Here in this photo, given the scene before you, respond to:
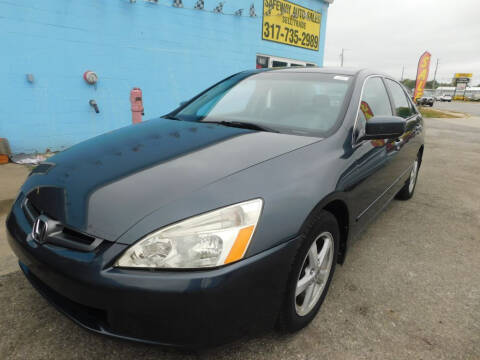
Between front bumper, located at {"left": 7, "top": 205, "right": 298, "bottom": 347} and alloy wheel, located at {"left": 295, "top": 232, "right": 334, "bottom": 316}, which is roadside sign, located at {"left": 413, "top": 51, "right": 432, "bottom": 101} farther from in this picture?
front bumper, located at {"left": 7, "top": 205, "right": 298, "bottom": 347}

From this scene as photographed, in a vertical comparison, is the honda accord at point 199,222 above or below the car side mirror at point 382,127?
below

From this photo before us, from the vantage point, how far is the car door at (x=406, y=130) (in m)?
2.93

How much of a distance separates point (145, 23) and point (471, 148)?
8.24m

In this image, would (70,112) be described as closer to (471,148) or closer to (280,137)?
(280,137)

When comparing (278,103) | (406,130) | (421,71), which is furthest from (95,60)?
(421,71)

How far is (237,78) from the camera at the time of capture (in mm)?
2914

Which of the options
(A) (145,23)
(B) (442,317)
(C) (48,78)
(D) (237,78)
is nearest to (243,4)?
(A) (145,23)

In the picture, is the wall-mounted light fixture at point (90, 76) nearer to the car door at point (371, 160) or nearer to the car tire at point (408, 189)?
the car door at point (371, 160)

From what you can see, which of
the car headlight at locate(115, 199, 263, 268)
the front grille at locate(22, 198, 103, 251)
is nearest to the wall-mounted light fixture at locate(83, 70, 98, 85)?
the front grille at locate(22, 198, 103, 251)

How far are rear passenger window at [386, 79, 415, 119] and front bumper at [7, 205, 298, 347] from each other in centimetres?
253

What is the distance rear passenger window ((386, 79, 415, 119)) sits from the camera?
319 cm

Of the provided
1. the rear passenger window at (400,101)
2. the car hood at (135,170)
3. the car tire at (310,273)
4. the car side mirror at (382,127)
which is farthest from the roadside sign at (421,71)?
the car hood at (135,170)

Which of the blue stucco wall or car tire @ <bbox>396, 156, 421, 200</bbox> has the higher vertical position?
the blue stucco wall

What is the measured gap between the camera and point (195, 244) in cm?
120
